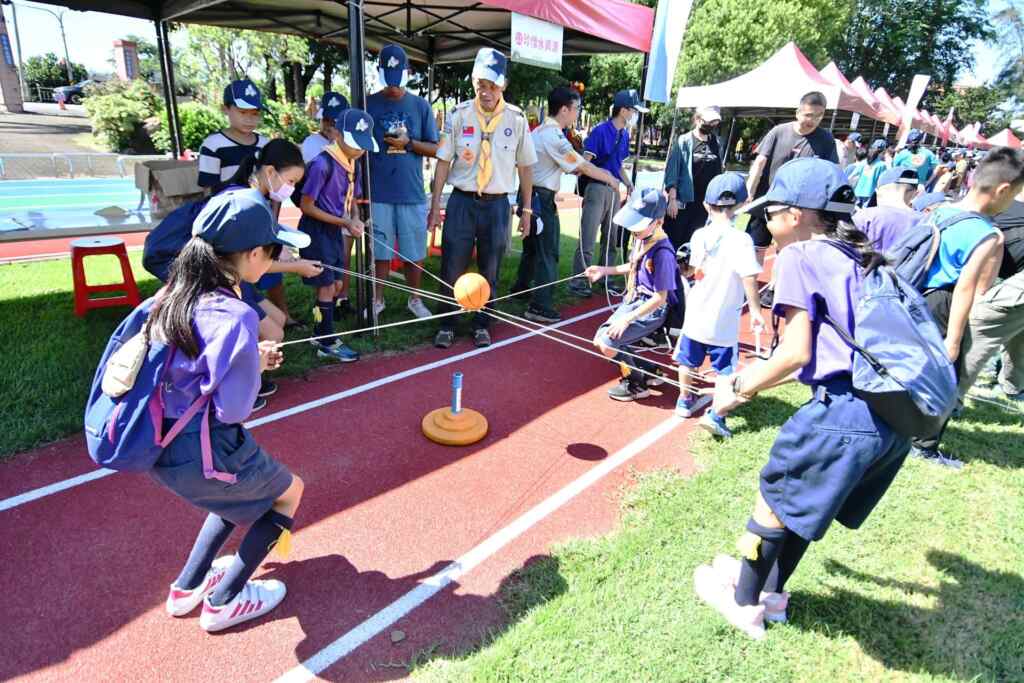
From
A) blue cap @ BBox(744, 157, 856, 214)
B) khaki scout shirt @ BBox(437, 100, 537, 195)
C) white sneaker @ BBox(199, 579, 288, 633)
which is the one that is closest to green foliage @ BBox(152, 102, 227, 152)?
khaki scout shirt @ BBox(437, 100, 537, 195)

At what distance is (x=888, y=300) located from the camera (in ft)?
6.95

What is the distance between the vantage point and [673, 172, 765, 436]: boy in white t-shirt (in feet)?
14.5

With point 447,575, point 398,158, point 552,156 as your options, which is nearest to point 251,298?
point 447,575

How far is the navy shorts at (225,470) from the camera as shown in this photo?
2.23m

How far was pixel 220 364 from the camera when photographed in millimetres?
2039

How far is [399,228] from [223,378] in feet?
14.6

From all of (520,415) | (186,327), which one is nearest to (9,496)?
(186,327)

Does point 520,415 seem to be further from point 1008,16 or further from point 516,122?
point 1008,16

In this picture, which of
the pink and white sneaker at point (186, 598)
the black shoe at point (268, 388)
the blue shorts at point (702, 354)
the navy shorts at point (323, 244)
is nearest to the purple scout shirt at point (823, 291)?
the blue shorts at point (702, 354)

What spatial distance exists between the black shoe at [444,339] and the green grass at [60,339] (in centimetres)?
18

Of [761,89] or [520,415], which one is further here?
[761,89]

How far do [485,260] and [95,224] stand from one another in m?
5.31

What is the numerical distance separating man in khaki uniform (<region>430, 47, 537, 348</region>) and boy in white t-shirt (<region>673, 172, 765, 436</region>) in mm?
2167

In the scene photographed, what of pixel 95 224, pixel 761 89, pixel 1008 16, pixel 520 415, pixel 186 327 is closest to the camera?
pixel 186 327
